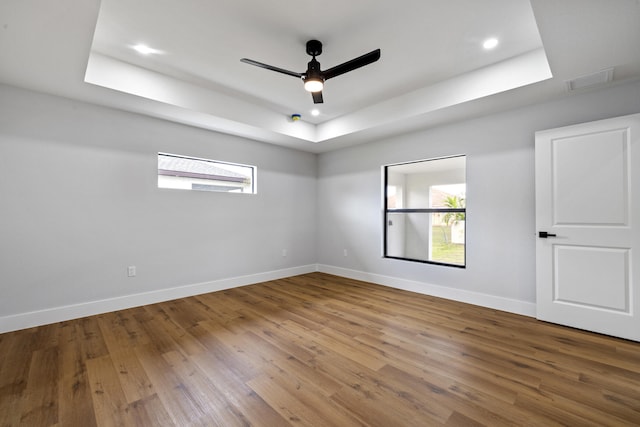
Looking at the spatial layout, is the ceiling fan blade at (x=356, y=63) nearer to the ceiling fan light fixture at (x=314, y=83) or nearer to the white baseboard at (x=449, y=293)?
the ceiling fan light fixture at (x=314, y=83)

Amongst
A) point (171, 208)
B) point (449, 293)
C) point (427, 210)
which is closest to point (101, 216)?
point (171, 208)

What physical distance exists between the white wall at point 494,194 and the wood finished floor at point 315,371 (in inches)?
19.7

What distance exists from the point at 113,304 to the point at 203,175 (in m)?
2.04

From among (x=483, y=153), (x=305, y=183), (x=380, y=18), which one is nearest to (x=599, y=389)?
(x=483, y=153)

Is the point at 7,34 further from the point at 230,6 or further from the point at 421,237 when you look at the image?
the point at 421,237

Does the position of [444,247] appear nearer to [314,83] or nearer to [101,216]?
[314,83]

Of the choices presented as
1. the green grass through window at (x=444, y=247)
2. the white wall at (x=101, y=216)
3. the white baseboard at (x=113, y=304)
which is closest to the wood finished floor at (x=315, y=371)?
the white baseboard at (x=113, y=304)

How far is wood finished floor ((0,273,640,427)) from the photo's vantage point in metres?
1.61

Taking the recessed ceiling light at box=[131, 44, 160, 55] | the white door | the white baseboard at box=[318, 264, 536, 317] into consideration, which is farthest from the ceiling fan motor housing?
the white baseboard at box=[318, 264, 536, 317]

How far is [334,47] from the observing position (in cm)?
268

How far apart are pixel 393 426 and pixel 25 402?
7.33 feet

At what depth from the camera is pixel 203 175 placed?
13.9ft

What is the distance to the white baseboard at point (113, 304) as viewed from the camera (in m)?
2.81

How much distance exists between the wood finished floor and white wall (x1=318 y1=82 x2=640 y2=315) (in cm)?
50
